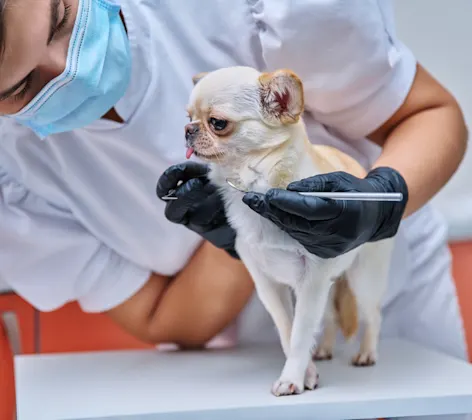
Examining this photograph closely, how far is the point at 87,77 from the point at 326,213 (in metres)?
0.28

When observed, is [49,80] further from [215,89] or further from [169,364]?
[169,364]

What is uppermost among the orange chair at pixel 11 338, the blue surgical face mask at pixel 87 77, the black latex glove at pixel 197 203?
the blue surgical face mask at pixel 87 77

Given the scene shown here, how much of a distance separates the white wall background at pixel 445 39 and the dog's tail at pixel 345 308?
552 millimetres

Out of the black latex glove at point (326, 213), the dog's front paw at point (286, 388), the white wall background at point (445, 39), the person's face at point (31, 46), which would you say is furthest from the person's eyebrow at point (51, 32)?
the white wall background at point (445, 39)

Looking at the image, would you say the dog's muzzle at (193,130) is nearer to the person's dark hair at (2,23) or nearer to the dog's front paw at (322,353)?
the person's dark hair at (2,23)

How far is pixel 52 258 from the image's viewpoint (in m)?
0.78

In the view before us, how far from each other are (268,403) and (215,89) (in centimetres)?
25

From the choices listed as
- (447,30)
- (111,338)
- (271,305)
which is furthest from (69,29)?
(447,30)

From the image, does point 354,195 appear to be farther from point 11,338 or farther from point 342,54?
point 11,338

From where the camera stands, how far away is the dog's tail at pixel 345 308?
67 cm

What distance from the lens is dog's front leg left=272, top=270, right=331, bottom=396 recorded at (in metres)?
0.55

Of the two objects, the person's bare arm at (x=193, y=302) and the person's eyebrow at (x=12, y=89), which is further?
the person's bare arm at (x=193, y=302)

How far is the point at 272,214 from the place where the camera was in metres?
0.50

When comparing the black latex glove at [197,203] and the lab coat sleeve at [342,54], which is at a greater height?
the lab coat sleeve at [342,54]
